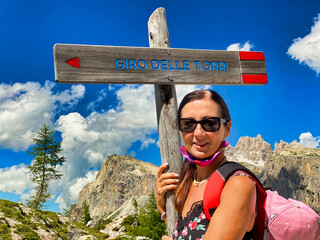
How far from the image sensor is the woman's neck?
112 inches

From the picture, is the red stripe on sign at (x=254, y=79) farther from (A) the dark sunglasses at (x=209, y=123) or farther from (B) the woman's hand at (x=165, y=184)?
(A) the dark sunglasses at (x=209, y=123)

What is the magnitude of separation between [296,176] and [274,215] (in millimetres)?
181586

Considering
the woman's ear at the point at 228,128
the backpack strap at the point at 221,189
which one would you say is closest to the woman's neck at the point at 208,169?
the woman's ear at the point at 228,128

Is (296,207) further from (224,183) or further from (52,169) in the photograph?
(52,169)

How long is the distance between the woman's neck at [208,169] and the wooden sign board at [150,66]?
70.2 inches

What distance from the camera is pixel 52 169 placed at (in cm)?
3600

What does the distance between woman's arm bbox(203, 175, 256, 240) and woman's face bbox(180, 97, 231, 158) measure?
0.69m

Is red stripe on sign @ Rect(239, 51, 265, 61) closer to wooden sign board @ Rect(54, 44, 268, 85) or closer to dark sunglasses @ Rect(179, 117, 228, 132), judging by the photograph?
wooden sign board @ Rect(54, 44, 268, 85)

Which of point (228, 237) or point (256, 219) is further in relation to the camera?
point (256, 219)

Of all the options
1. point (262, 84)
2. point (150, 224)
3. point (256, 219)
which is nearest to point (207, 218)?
point (256, 219)

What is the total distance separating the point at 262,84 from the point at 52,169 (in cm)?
3531

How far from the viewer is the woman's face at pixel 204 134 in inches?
110

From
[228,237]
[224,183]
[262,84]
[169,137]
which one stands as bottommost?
[228,237]

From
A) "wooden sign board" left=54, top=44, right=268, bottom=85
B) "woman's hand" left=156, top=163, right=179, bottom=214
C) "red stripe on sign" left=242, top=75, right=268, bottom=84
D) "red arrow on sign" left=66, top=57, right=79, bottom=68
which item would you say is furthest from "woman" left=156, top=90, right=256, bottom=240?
"red stripe on sign" left=242, top=75, right=268, bottom=84
